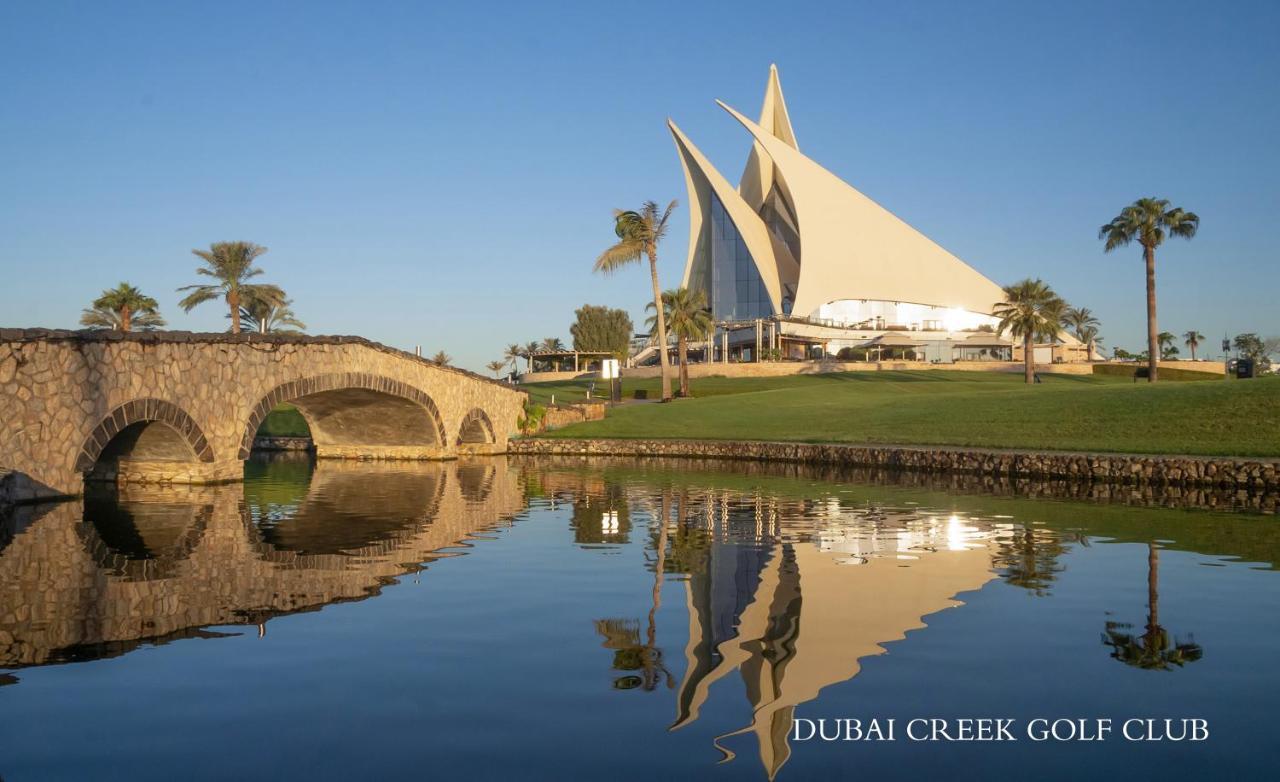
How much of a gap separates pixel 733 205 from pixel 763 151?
8.23m

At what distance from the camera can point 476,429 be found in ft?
139

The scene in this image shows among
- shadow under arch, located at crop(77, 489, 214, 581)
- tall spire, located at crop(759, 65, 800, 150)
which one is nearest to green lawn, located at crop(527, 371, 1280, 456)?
shadow under arch, located at crop(77, 489, 214, 581)

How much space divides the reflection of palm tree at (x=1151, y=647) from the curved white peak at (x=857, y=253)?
8228 centimetres

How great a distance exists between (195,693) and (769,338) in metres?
81.7

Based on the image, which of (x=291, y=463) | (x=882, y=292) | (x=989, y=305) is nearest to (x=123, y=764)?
(x=291, y=463)

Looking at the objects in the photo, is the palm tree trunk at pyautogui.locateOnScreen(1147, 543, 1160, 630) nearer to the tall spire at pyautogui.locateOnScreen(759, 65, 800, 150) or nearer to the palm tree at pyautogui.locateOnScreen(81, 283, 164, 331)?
the palm tree at pyautogui.locateOnScreen(81, 283, 164, 331)

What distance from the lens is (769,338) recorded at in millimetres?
87688

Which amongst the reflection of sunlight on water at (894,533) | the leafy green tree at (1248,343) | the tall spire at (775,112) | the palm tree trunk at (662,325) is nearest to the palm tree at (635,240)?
the palm tree trunk at (662,325)

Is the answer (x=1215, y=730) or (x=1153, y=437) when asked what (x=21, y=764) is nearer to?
(x=1215, y=730)

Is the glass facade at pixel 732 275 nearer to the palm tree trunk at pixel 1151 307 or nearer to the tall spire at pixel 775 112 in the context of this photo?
the tall spire at pixel 775 112

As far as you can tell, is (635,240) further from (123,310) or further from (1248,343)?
(1248,343)

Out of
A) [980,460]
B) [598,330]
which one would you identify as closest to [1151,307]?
[980,460]

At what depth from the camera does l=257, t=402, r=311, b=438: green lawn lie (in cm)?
4909

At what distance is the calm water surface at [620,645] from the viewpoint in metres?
6.38
